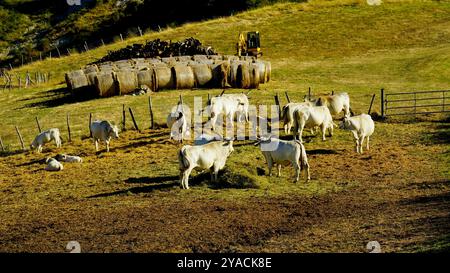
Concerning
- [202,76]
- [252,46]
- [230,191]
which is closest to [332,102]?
[230,191]

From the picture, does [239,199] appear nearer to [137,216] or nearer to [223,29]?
[137,216]

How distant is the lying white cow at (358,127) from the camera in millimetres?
26203

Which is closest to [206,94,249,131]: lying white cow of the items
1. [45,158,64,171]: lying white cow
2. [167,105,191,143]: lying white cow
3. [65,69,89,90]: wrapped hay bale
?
[167,105,191,143]: lying white cow

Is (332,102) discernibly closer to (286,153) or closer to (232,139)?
(232,139)

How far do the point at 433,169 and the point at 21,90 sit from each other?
3156 centimetres

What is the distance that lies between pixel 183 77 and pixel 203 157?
18797mm

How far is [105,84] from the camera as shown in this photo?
39438 mm

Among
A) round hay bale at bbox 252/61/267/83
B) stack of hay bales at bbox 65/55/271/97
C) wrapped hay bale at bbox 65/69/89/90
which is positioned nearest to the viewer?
stack of hay bales at bbox 65/55/271/97

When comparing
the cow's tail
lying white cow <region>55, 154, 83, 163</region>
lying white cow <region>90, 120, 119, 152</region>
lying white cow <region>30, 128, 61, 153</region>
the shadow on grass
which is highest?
the cow's tail

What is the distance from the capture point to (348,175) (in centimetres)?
2336

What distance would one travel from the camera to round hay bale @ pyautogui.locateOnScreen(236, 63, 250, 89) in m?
40.3

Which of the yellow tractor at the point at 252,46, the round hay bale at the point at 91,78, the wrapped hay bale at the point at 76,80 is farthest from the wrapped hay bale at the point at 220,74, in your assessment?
the yellow tractor at the point at 252,46

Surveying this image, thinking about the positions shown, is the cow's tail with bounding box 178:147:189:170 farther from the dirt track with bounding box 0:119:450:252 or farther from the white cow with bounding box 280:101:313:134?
the white cow with bounding box 280:101:313:134

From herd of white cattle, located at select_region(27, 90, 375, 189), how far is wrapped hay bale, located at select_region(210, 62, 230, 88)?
8.31 meters
